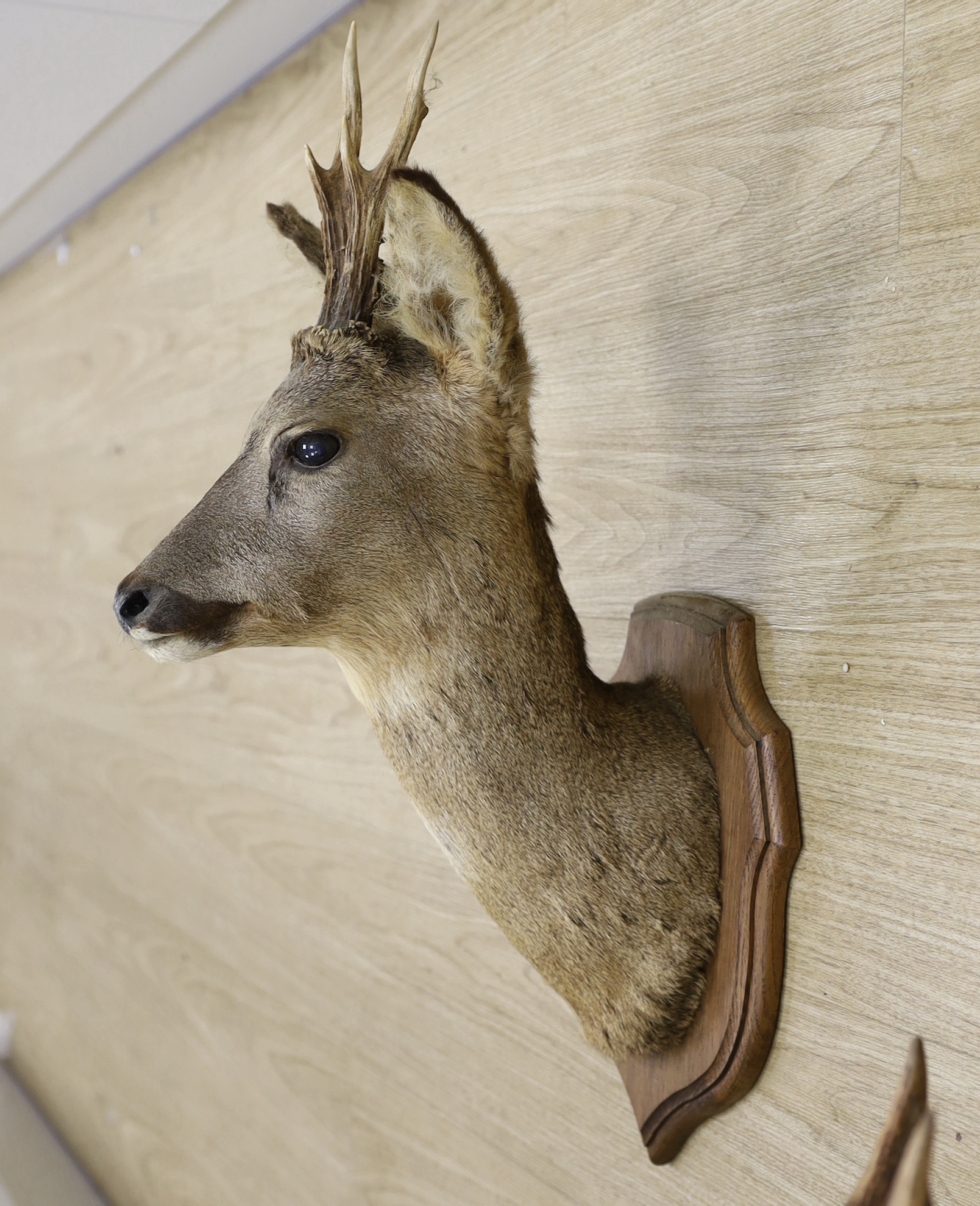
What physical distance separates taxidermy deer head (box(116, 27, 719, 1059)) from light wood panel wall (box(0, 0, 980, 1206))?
0.12 m

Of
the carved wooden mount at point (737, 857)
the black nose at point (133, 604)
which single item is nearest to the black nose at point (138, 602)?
the black nose at point (133, 604)

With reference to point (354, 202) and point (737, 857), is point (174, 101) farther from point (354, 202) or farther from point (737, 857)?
point (737, 857)

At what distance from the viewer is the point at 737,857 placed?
66cm

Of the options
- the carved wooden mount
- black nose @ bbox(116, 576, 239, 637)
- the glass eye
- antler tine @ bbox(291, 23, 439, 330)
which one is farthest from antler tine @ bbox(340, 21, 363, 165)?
the carved wooden mount

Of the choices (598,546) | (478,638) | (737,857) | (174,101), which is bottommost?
(737,857)

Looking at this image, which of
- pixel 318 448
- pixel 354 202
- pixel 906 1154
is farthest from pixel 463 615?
pixel 906 1154

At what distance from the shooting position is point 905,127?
0.59m

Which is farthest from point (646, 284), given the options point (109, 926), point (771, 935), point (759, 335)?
point (109, 926)

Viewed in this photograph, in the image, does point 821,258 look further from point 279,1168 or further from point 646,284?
point 279,1168

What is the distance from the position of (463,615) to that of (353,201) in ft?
0.79

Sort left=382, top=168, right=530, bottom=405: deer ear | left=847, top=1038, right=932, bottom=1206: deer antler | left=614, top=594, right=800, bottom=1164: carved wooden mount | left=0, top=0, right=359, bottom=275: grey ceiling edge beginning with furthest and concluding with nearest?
left=0, top=0, right=359, bottom=275: grey ceiling edge, left=614, top=594, right=800, bottom=1164: carved wooden mount, left=382, top=168, right=530, bottom=405: deer ear, left=847, top=1038, right=932, bottom=1206: deer antler

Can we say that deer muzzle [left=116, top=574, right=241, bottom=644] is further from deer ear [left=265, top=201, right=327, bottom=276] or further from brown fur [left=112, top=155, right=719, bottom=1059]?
deer ear [left=265, top=201, right=327, bottom=276]

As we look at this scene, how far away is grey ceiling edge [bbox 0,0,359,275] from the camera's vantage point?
1.02 meters

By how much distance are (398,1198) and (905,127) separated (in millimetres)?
1113
